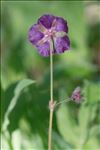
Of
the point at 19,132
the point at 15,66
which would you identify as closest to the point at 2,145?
the point at 19,132

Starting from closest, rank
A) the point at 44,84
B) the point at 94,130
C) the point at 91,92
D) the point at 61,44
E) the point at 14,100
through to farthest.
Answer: the point at 61,44
the point at 14,100
the point at 94,130
the point at 91,92
the point at 44,84

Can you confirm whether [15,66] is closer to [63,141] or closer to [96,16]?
[63,141]

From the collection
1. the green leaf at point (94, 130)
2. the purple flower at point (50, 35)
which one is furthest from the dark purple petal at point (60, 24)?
the green leaf at point (94, 130)

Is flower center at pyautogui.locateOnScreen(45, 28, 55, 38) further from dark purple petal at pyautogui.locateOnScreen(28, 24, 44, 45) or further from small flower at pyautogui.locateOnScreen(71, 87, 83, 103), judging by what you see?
small flower at pyautogui.locateOnScreen(71, 87, 83, 103)

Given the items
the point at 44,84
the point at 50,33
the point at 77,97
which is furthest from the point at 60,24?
the point at 44,84

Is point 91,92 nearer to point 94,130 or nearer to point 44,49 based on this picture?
point 94,130

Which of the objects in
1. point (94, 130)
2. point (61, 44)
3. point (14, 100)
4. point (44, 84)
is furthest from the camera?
point (44, 84)
